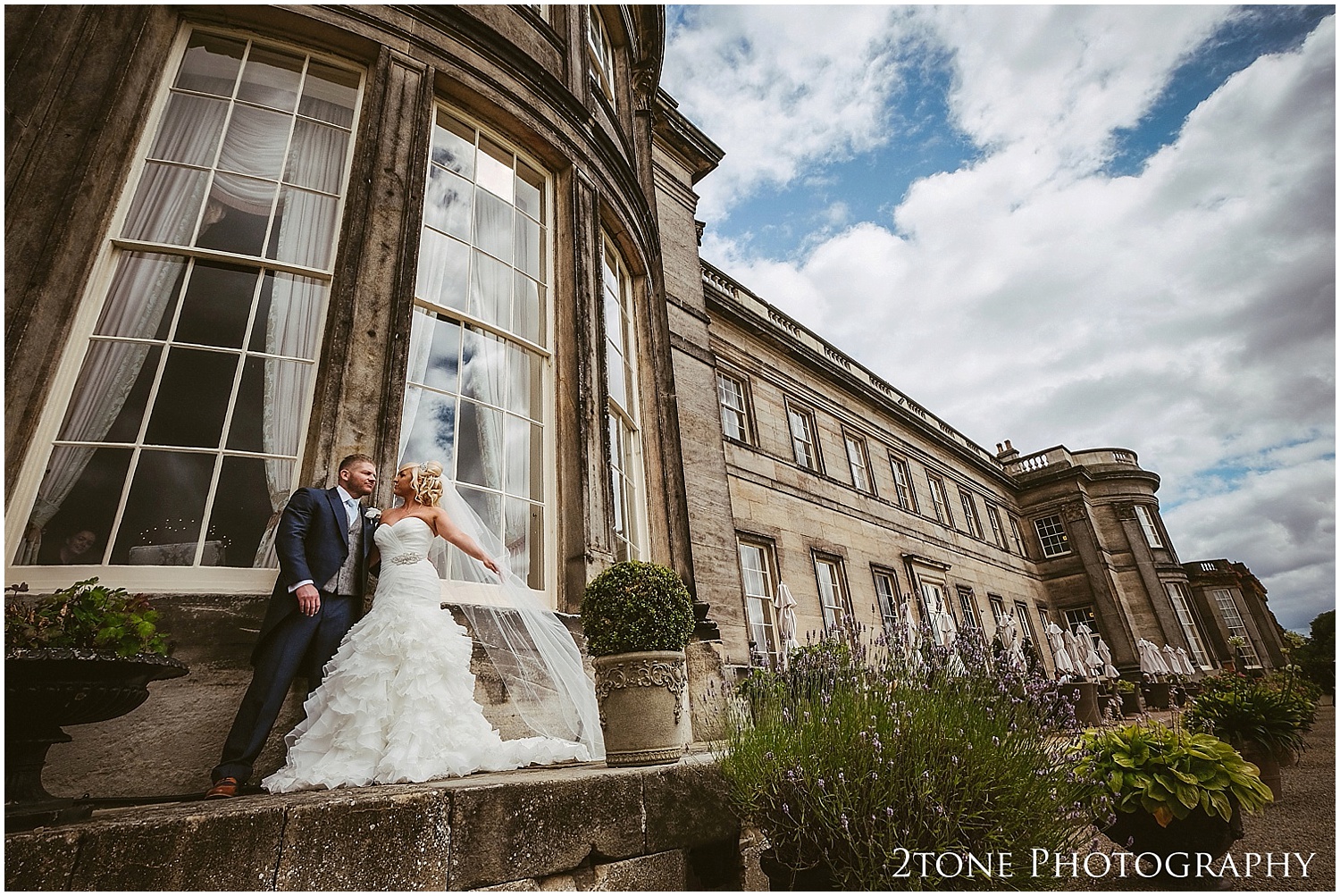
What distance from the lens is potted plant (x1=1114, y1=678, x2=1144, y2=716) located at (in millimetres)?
11945

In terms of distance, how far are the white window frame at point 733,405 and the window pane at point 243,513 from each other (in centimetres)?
934

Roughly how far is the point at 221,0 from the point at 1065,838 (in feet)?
24.2

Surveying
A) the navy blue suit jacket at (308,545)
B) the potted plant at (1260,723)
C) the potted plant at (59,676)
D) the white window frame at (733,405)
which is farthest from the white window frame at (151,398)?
the white window frame at (733,405)

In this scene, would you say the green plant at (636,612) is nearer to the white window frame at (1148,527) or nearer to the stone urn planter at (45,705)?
the stone urn planter at (45,705)

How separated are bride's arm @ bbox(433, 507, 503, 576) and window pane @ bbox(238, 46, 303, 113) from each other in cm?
352

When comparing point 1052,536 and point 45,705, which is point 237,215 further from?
point 1052,536

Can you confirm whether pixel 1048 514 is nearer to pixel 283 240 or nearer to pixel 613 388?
pixel 613 388

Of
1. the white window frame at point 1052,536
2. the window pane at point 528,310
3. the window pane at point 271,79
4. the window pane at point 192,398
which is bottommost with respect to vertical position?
the window pane at point 192,398

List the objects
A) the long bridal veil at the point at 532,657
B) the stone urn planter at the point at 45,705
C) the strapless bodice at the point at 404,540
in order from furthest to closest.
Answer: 1. the long bridal veil at the point at 532,657
2. the strapless bodice at the point at 404,540
3. the stone urn planter at the point at 45,705

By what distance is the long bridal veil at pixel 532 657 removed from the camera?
3.86m

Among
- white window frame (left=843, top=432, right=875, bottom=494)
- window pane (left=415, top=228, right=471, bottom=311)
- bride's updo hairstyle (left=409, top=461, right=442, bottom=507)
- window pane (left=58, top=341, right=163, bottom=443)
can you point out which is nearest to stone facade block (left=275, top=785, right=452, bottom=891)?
bride's updo hairstyle (left=409, top=461, right=442, bottom=507)

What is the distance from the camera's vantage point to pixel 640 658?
3215 mm

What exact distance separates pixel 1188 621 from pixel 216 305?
28836mm

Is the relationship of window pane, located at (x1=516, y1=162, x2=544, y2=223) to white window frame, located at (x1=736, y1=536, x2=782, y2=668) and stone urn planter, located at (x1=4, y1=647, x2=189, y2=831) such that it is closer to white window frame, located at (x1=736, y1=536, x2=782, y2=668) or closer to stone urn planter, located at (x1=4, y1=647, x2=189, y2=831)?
stone urn planter, located at (x1=4, y1=647, x2=189, y2=831)
